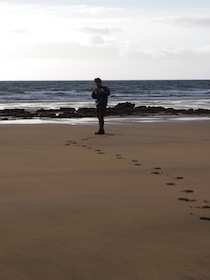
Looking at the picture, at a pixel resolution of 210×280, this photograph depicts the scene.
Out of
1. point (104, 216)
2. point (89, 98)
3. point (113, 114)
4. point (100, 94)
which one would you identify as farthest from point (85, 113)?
point (89, 98)

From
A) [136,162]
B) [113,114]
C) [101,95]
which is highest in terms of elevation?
[101,95]

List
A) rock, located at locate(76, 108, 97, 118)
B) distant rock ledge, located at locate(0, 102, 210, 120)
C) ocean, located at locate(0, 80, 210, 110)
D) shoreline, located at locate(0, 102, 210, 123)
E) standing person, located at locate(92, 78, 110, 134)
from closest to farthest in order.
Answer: standing person, located at locate(92, 78, 110, 134)
shoreline, located at locate(0, 102, 210, 123)
distant rock ledge, located at locate(0, 102, 210, 120)
rock, located at locate(76, 108, 97, 118)
ocean, located at locate(0, 80, 210, 110)

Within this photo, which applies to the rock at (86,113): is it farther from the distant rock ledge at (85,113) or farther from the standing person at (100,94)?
the standing person at (100,94)

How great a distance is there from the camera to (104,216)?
436 cm

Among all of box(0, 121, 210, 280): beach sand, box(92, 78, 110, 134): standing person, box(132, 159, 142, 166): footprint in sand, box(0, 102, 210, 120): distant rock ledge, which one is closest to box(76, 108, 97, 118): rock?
box(0, 102, 210, 120): distant rock ledge

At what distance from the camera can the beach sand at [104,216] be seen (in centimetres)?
319

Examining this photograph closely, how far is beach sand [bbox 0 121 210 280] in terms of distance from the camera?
3193 millimetres

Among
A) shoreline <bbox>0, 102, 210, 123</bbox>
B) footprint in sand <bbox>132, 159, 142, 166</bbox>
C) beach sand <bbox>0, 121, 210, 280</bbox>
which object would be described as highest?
beach sand <bbox>0, 121, 210, 280</bbox>

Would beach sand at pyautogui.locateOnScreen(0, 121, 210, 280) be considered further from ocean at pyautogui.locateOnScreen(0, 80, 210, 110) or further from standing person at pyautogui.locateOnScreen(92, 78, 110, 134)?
ocean at pyautogui.locateOnScreen(0, 80, 210, 110)

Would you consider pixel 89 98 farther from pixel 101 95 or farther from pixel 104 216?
pixel 104 216

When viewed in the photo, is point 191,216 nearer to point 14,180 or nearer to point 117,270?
point 117,270

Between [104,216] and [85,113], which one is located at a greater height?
[104,216]

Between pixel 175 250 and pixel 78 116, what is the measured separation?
1826 cm

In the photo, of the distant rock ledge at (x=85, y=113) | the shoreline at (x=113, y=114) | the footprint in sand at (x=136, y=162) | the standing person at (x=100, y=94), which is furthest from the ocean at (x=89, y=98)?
the footprint in sand at (x=136, y=162)
